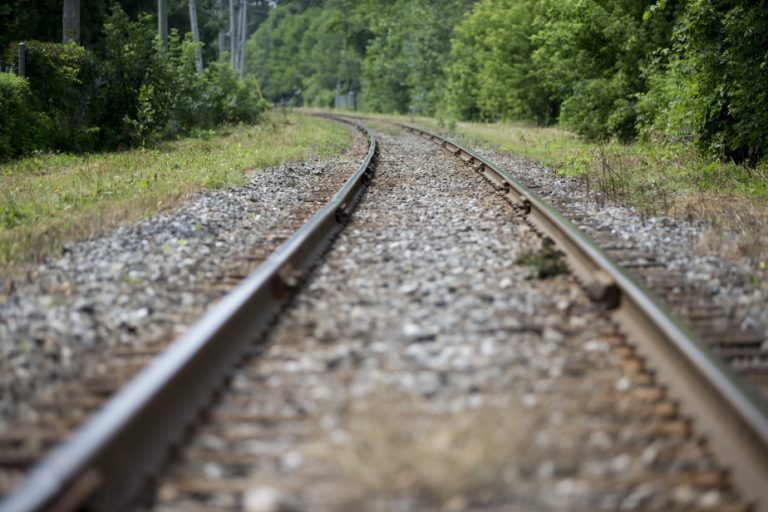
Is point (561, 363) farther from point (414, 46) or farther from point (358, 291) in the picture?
point (414, 46)

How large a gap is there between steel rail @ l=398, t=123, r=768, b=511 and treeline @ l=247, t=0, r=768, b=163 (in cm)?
597

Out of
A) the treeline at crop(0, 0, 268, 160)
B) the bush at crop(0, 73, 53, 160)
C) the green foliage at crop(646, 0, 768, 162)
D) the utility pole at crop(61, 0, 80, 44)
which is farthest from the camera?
the utility pole at crop(61, 0, 80, 44)

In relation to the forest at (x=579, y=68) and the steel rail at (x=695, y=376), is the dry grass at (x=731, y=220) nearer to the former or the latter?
the steel rail at (x=695, y=376)

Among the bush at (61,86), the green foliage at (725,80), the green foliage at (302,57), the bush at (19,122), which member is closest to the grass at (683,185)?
the green foliage at (725,80)

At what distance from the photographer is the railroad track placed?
2.36 metres

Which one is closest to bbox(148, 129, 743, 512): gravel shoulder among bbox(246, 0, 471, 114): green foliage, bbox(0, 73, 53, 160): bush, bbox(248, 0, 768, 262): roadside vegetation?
Result: bbox(248, 0, 768, 262): roadside vegetation

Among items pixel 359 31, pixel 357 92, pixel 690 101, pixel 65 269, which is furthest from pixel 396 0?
pixel 65 269

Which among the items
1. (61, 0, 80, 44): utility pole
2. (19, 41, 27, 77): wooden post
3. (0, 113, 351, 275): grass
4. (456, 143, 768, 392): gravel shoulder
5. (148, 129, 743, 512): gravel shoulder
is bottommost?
(0, 113, 351, 275): grass

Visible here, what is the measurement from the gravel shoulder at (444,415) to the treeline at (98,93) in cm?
1116

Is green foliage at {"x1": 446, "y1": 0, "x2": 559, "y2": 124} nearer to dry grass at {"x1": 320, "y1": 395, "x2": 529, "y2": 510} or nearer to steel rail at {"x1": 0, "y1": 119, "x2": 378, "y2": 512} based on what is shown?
steel rail at {"x1": 0, "y1": 119, "x2": 378, "y2": 512}

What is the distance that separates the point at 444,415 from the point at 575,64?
17.5m

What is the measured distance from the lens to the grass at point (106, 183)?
6406mm

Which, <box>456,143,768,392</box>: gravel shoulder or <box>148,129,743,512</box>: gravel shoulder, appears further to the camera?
<box>456,143,768,392</box>: gravel shoulder

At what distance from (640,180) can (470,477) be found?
8387 millimetres
